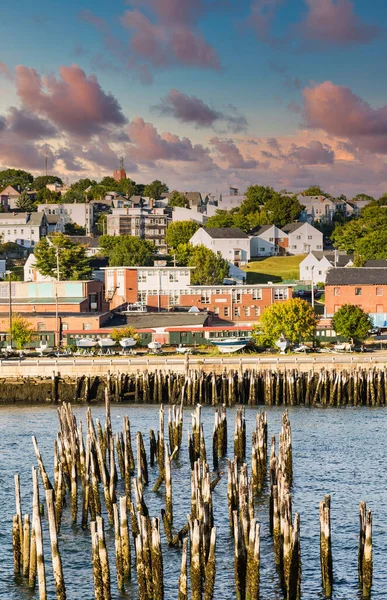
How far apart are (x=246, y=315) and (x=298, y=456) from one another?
220 ft

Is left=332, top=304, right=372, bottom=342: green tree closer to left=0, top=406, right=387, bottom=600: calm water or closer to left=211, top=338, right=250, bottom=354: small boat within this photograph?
left=211, top=338, right=250, bottom=354: small boat

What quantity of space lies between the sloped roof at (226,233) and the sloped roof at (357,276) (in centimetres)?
5837

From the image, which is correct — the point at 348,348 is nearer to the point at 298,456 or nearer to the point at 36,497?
the point at 298,456

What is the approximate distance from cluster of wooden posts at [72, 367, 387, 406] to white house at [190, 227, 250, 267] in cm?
9834

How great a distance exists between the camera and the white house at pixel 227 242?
178 metres

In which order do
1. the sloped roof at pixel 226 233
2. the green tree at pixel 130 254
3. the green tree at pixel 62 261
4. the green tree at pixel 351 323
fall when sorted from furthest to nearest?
the sloped roof at pixel 226 233 → the green tree at pixel 130 254 → the green tree at pixel 62 261 → the green tree at pixel 351 323

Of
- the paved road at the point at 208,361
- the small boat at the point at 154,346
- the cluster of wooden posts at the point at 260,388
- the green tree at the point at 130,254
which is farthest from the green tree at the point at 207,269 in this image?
the cluster of wooden posts at the point at 260,388

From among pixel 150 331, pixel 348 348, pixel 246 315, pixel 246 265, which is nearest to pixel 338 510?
pixel 348 348

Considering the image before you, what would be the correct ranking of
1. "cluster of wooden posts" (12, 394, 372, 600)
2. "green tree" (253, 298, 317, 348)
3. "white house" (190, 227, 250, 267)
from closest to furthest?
"cluster of wooden posts" (12, 394, 372, 600) < "green tree" (253, 298, 317, 348) < "white house" (190, 227, 250, 267)

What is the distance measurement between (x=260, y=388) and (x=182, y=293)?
49905 millimetres

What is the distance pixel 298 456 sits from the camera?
55844 mm

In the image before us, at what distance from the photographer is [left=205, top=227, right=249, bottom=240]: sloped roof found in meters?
178

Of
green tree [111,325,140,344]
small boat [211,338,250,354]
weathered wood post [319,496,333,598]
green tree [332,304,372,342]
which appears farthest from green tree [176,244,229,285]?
weathered wood post [319,496,333,598]

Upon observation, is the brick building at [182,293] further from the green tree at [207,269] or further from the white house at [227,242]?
the white house at [227,242]
